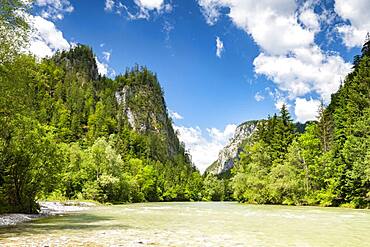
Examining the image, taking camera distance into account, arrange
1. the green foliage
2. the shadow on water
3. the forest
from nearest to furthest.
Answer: the shadow on water, the forest, the green foliage

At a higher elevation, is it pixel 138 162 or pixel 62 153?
pixel 138 162

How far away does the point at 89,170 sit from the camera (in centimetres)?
7588

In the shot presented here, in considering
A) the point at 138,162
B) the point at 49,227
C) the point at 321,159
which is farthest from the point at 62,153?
the point at 138,162

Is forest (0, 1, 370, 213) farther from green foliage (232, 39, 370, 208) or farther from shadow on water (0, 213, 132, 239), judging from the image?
shadow on water (0, 213, 132, 239)

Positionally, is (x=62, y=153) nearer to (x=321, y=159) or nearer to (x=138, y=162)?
(x=321, y=159)

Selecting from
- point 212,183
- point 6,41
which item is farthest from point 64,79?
point 6,41

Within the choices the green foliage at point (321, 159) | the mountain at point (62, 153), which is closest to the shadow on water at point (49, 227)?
the mountain at point (62, 153)

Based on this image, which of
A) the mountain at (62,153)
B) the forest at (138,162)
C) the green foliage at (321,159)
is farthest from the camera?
the green foliage at (321,159)

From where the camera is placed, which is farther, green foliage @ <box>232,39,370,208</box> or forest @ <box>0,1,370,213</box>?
green foliage @ <box>232,39,370,208</box>

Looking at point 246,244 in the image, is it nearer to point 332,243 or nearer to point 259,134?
point 332,243

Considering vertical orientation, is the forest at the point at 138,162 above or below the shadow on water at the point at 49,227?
above

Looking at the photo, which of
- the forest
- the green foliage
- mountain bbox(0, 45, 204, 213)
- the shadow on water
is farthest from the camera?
the green foliage

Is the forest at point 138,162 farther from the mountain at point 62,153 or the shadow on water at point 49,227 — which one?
the shadow on water at point 49,227

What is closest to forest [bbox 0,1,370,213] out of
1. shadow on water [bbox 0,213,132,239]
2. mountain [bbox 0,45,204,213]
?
mountain [bbox 0,45,204,213]
